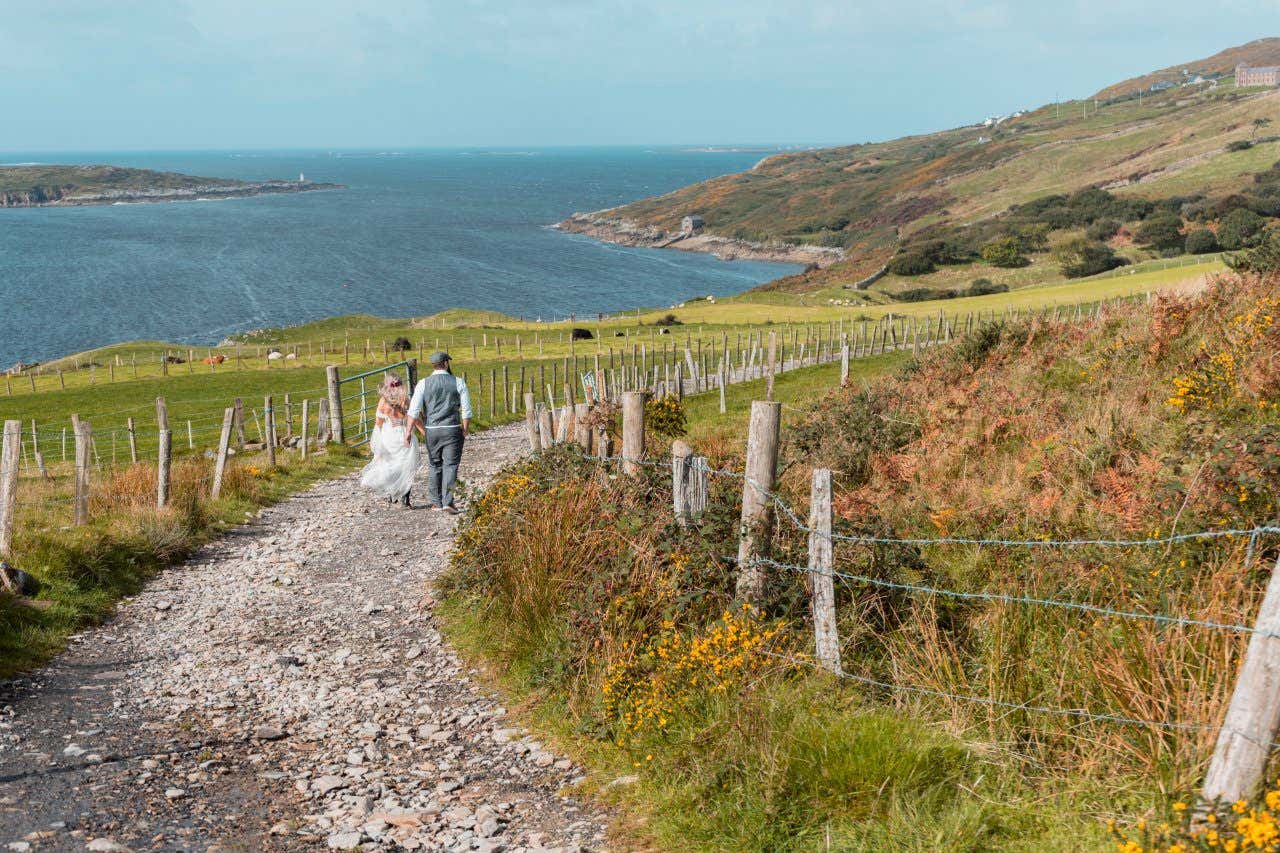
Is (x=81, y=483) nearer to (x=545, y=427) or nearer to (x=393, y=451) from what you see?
(x=393, y=451)

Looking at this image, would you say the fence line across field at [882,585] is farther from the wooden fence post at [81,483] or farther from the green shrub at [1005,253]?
the green shrub at [1005,253]

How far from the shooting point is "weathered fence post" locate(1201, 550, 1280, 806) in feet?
13.5

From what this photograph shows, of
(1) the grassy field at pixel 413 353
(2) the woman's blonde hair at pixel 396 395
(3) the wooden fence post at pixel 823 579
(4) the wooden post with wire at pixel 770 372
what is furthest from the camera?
(1) the grassy field at pixel 413 353

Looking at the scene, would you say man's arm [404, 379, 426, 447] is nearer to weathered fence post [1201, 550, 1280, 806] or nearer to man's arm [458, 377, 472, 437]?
man's arm [458, 377, 472, 437]

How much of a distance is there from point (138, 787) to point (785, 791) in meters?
3.94

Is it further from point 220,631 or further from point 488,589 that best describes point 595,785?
point 220,631

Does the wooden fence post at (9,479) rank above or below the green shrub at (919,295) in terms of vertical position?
above

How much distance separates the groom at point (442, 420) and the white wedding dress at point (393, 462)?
0.36 metres

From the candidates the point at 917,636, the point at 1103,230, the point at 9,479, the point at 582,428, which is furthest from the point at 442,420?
the point at 1103,230

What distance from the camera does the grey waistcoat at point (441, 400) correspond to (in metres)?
14.2

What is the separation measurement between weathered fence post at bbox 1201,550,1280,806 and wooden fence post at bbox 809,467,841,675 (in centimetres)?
234

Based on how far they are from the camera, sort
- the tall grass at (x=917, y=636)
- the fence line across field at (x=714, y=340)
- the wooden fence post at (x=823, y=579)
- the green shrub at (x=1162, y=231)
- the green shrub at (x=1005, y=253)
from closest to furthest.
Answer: the tall grass at (x=917, y=636) → the wooden fence post at (x=823, y=579) → the fence line across field at (x=714, y=340) → the green shrub at (x=1162, y=231) → the green shrub at (x=1005, y=253)

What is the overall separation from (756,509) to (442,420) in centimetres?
816

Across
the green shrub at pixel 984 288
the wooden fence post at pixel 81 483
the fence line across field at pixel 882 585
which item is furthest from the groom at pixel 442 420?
the green shrub at pixel 984 288
